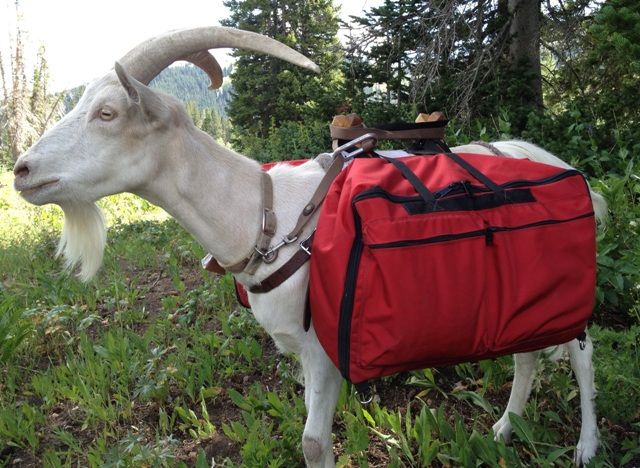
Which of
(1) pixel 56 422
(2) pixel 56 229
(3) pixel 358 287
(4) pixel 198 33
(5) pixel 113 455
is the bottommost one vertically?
(2) pixel 56 229

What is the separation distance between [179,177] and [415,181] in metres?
0.98

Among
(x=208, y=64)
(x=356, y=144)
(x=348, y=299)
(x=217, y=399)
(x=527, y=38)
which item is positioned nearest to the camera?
(x=348, y=299)

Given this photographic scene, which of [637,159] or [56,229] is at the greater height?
[637,159]

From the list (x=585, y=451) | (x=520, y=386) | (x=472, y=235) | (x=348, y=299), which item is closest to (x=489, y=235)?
(x=472, y=235)

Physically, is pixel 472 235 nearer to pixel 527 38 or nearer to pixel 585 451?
pixel 585 451

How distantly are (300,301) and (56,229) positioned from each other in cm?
759

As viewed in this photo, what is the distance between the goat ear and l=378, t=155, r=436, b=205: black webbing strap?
973 mm

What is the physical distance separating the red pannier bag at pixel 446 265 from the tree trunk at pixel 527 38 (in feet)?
15.4

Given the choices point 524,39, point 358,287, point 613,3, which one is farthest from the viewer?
point 524,39

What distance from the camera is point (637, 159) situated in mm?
4188

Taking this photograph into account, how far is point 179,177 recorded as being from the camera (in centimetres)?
221

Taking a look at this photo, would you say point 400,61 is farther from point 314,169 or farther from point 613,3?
point 314,169

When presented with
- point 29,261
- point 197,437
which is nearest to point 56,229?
point 29,261

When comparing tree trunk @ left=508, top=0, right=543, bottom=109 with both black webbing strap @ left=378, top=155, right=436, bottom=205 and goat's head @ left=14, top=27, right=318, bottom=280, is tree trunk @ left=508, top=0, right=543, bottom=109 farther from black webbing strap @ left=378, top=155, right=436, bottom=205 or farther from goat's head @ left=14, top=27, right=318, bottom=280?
goat's head @ left=14, top=27, right=318, bottom=280
